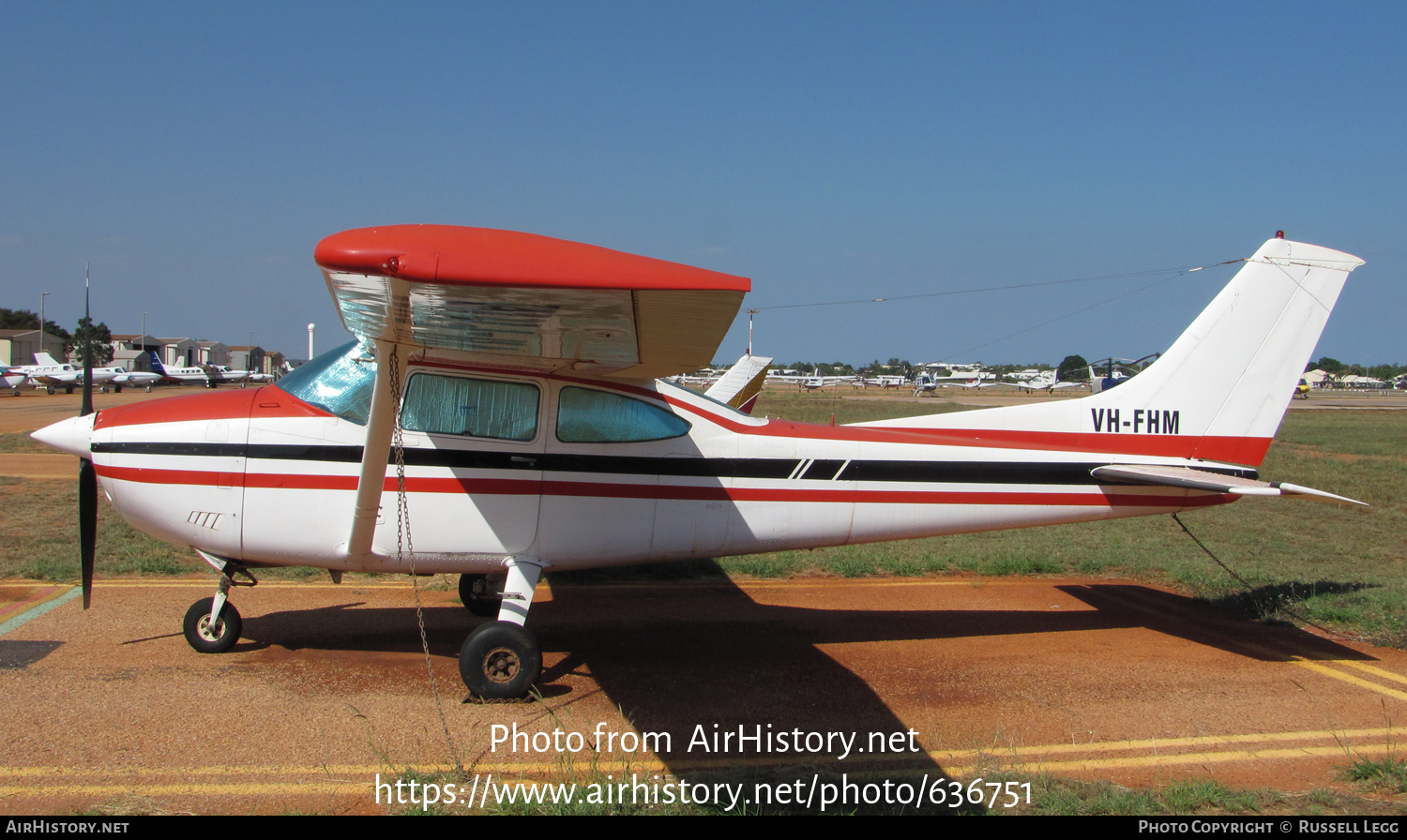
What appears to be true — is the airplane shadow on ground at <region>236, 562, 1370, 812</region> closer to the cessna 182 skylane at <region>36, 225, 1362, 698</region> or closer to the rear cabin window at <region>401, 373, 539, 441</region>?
the cessna 182 skylane at <region>36, 225, 1362, 698</region>

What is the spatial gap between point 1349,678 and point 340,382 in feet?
23.8

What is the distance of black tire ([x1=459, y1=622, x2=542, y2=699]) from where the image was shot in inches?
203

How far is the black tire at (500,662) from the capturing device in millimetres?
5148

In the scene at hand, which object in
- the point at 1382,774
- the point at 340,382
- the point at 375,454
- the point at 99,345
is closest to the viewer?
the point at 1382,774

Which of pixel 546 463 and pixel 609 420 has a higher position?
pixel 609 420

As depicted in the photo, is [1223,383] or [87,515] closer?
[87,515]

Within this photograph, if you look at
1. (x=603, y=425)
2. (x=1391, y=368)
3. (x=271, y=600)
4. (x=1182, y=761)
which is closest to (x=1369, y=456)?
(x=1182, y=761)

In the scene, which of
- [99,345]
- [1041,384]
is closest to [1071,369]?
[1041,384]

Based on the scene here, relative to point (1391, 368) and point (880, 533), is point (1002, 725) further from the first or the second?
point (1391, 368)

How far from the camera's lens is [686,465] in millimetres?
5871

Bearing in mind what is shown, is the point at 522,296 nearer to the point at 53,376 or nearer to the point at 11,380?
the point at 11,380
